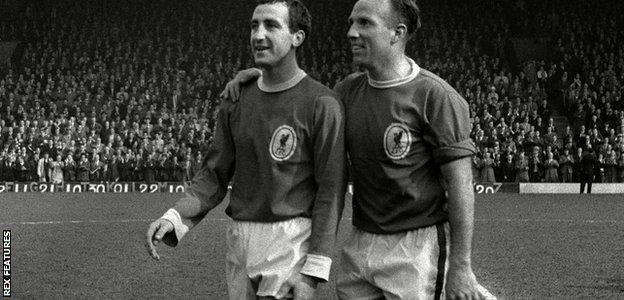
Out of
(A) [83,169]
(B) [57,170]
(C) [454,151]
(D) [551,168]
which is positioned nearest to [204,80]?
(A) [83,169]

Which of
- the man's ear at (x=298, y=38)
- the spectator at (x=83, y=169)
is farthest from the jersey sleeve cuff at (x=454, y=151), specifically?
the spectator at (x=83, y=169)

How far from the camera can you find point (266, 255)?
164 inches

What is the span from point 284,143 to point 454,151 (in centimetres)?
72

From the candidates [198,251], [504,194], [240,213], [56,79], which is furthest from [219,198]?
[56,79]

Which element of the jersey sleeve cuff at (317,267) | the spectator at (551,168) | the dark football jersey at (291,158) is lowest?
the spectator at (551,168)

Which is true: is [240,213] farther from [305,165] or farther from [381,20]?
[381,20]

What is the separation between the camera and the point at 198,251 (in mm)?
13219

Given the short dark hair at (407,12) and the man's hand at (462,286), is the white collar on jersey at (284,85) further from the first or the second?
the man's hand at (462,286)

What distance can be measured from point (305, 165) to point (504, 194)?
2573 cm

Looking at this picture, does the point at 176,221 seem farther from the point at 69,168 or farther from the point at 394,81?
the point at 69,168

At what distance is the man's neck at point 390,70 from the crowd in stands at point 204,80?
2601 centimetres

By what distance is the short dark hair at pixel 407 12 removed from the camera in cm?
420

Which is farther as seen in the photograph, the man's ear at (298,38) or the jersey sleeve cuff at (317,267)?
the man's ear at (298,38)

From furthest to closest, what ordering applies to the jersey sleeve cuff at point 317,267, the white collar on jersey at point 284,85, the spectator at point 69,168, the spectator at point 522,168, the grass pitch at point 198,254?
1. the spectator at point 69,168
2. the spectator at point 522,168
3. the grass pitch at point 198,254
4. the white collar on jersey at point 284,85
5. the jersey sleeve cuff at point 317,267
